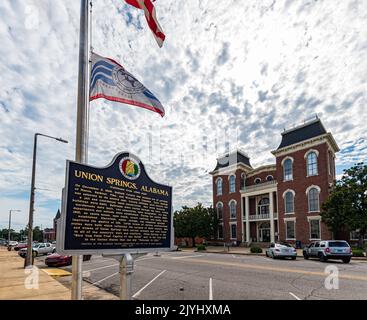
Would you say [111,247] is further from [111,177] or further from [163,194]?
[163,194]

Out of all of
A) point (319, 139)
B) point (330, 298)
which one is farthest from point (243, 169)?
point (330, 298)

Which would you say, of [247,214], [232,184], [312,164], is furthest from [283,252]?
[232,184]

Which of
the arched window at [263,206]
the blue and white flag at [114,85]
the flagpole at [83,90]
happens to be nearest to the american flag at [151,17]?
the flagpole at [83,90]

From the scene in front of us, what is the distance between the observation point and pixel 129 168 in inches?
241

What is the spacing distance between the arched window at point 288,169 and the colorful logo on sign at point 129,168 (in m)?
37.1

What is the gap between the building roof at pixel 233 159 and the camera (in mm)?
50525

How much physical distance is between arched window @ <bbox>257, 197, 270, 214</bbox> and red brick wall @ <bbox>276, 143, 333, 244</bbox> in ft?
17.9

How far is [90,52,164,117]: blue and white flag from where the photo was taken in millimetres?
6504

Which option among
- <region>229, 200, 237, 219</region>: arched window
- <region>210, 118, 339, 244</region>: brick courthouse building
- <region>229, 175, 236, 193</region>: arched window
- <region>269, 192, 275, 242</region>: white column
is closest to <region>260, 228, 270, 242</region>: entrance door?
<region>210, 118, 339, 244</region>: brick courthouse building

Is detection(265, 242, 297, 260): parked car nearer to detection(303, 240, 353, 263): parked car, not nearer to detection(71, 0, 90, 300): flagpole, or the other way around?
detection(303, 240, 353, 263): parked car

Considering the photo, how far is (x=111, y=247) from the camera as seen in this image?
550cm

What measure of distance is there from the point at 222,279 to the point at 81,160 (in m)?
8.63

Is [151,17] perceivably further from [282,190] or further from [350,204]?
[282,190]

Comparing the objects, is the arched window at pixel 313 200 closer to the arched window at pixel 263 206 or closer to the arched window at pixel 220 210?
the arched window at pixel 263 206
